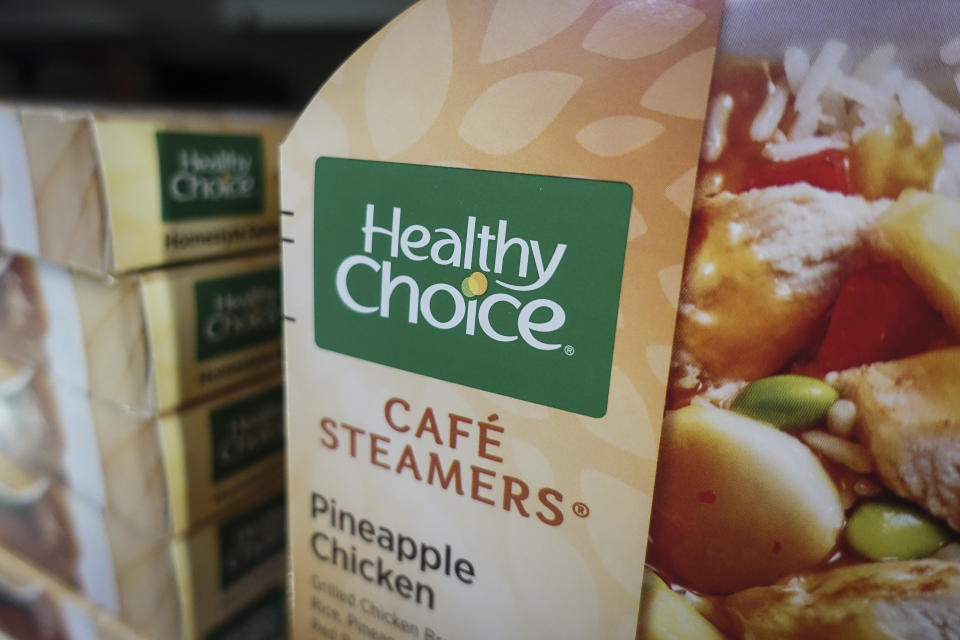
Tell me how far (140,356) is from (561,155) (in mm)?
525

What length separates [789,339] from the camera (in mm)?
407

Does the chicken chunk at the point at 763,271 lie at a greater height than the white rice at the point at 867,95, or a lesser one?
lesser

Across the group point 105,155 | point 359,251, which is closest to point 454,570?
point 359,251

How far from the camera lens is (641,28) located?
410mm

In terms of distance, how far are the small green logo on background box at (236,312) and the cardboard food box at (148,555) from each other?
0.74ft

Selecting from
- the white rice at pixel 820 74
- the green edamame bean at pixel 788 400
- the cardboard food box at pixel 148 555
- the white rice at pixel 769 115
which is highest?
the white rice at pixel 820 74

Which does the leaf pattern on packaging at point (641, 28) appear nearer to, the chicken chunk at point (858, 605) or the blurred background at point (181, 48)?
the chicken chunk at point (858, 605)

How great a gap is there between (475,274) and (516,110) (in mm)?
121

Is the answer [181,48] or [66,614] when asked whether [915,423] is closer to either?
[66,614]

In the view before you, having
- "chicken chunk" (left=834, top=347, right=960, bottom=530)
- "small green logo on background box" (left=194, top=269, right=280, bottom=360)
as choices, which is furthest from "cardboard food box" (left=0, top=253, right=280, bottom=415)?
"chicken chunk" (left=834, top=347, right=960, bottom=530)

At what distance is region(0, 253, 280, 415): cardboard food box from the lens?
0.70 m

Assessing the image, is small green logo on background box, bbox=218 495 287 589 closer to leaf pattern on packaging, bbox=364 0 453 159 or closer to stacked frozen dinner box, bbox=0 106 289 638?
stacked frozen dinner box, bbox=0 106 289 638

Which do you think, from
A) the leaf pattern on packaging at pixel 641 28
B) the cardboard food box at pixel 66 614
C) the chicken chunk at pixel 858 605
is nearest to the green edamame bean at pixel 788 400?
the chicken chunk at pixel 858 605

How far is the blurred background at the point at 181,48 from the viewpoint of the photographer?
1069 mm
